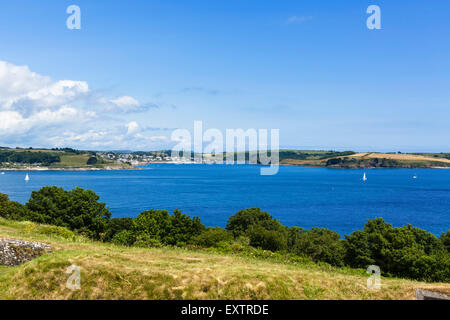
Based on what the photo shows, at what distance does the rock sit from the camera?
13.8 metres

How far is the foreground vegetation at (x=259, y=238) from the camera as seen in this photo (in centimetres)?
2527

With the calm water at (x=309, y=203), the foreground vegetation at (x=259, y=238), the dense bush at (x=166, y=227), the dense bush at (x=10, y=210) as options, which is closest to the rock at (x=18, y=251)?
the foreground vegetation at (x=259, y=238)

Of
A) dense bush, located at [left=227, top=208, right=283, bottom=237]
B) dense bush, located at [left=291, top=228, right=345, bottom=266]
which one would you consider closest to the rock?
dense bush, located at [left=291, top=228, right=345, bottom=266]

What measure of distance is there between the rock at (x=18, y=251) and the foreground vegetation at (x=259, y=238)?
22.6 feet

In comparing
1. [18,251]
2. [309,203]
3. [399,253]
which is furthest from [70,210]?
[309,203]

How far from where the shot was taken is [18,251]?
1399cm

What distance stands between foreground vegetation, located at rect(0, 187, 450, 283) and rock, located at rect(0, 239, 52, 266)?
688 cm

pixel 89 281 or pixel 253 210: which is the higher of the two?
pixel 89 281

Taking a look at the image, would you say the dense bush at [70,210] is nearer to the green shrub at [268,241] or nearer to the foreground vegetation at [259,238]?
the foreground vegetation at [259,238]
